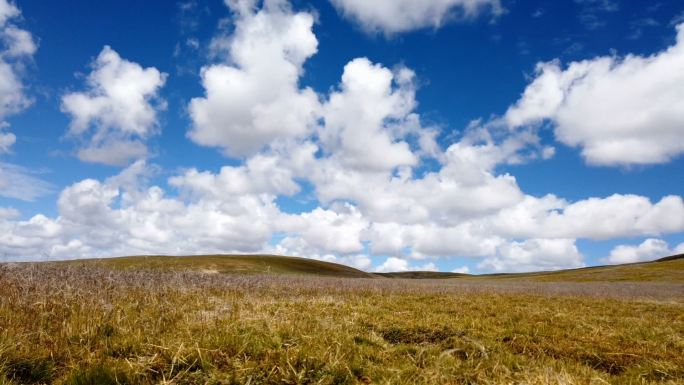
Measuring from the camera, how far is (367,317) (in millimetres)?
11383

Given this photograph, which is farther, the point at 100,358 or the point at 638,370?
the point at 638,370

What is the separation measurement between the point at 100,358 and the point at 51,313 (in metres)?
3.21

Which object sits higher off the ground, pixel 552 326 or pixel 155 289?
pixel 155 289

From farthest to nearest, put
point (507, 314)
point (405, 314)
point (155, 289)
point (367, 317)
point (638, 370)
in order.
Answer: point (155, 289), point (507, 314), point (405, 314), point (367, 317), point (638, 370)

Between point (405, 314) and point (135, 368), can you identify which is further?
point (405, 314)

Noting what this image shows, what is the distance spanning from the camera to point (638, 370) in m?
6.96

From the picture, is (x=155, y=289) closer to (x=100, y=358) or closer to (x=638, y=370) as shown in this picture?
(x=100, y=358)

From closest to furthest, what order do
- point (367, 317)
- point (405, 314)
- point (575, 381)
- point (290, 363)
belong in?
point (575, 381) < point (290, 363) < point (367, 317) < point (405, 314)

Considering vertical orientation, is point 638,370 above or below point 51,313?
below

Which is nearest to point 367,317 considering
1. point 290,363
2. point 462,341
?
point 462,341

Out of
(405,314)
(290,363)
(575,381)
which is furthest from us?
(405,314)

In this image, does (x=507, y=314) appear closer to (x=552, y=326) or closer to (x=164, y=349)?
(x=552, y=326)

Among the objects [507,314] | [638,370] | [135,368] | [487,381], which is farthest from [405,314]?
[135,368]

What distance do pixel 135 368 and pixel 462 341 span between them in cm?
592
